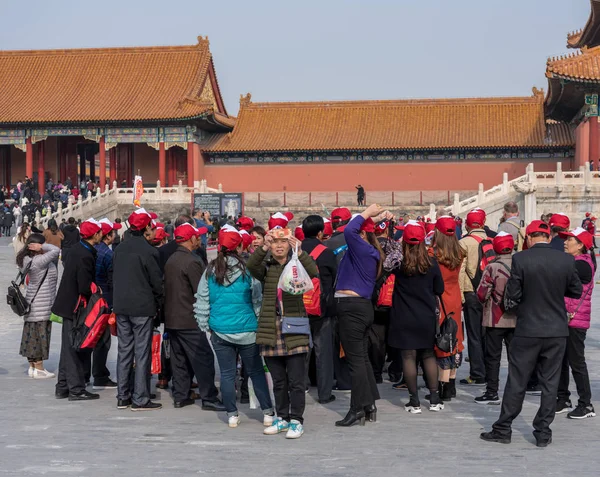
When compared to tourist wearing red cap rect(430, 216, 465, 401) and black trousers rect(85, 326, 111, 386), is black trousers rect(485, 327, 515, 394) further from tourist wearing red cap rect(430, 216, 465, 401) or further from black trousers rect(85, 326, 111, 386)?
black trousers rect(85, 326, 111, 386)

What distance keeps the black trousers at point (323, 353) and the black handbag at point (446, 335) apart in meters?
1.01

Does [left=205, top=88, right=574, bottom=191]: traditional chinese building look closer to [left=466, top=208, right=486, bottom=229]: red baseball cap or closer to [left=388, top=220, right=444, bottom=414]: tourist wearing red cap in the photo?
[left=466, top=208, right=486, bottom=229]: red baseball cap

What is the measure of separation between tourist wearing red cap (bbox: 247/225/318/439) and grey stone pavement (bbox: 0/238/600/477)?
0.24 m

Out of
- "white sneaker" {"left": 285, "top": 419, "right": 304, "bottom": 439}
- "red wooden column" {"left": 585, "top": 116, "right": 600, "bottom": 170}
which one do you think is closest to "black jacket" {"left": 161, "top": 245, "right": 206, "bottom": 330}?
"white sneaker" {"left": 285, "top": 419, "right": 304, "bottom": 439}

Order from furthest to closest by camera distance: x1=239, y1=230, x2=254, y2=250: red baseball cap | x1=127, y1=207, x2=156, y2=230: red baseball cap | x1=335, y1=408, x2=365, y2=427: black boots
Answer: x1=239, y1=230, x2=254, y2=250: red baseball cap → x1=127, y1=207, x2=156, y2=230: red baseball cap → x1=335, y1=408, x2=365, y2=427: black boots

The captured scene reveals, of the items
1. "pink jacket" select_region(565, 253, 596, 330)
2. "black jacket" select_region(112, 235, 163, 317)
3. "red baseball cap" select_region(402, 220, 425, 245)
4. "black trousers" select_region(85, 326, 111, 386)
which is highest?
"red baseball cap" select_region(402, 220, 425, 245)

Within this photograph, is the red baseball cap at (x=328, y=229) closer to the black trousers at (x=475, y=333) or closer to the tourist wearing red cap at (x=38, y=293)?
the black trousers at (x=475, y=333)

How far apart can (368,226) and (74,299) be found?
112 inches

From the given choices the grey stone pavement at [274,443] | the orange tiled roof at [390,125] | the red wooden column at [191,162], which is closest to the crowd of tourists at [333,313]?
the grey stone pavement at [274,443]

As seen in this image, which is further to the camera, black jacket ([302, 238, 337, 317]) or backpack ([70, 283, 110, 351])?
backpack ([70, 283, 110, 351])

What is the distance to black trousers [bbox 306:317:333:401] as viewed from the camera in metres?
8.08

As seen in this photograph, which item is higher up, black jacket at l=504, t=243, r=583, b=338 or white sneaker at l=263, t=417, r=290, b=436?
black jacket at l=504, t=243, r=583, b=338

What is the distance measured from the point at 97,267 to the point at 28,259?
1.12 meters

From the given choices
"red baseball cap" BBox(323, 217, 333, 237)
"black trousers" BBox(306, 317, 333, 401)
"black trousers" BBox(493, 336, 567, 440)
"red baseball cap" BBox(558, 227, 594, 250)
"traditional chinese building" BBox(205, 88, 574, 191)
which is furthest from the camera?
"traditional chinese building" BBox(205, 88, 574, 191)
